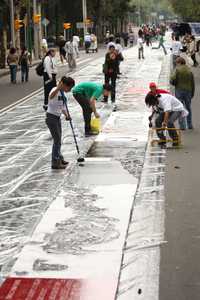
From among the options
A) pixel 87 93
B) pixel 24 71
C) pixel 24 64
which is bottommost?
pixel 24 71

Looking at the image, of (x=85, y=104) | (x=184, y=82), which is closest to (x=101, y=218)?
(x=85, y=104)

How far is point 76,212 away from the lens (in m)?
10.1

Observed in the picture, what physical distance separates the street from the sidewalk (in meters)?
0.01

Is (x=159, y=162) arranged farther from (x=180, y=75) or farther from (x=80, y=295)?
(x=80, y=295)

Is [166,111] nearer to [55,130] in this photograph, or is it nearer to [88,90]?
[88,90]

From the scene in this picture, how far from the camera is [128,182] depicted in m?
11.9

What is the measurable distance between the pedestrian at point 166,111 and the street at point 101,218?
1.25ft

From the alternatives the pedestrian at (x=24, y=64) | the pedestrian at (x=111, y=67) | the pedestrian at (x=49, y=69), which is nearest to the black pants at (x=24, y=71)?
the pedestrian at (x=24, y=64)

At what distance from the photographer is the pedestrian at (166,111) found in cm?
1438

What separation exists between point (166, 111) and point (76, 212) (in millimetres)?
5063

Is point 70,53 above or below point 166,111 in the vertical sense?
below

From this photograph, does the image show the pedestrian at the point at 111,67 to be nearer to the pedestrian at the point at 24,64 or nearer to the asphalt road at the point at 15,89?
the asphalt road at the point at 15,89

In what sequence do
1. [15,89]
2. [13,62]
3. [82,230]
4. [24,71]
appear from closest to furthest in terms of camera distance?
[82,230]
[15,89]
[13,62]
[24,71]

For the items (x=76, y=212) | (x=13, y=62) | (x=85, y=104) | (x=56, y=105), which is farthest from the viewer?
(x=13, y=62)
